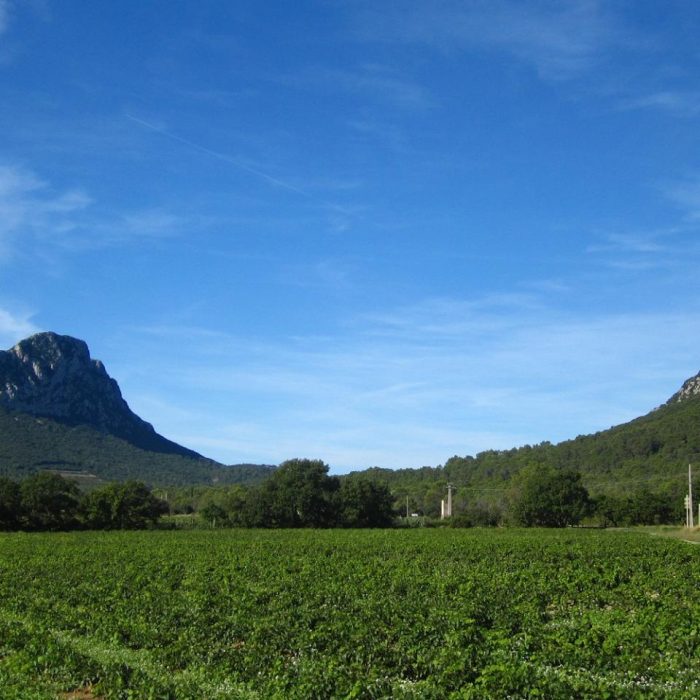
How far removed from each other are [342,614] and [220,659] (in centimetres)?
357

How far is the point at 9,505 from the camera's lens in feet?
246

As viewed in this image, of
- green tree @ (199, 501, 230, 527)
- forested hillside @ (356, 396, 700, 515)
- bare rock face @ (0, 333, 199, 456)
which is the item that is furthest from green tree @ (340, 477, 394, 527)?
bare rock face @ (0, 333, 199, 456)

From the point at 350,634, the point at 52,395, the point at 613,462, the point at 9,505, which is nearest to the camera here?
the point at 350,634

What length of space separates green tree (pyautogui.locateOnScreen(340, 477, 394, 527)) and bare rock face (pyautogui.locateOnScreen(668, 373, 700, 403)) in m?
89.7

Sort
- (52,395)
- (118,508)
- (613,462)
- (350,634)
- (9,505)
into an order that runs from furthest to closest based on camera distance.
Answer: (52,395) → (613,462) → (118,508) → (9,505) → (350,634)

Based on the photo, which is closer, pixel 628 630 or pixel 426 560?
pixel 628 630

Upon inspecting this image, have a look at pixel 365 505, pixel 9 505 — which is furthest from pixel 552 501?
pixel 9 505

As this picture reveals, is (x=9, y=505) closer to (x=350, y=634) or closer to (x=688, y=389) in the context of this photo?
(x=350, y=634)

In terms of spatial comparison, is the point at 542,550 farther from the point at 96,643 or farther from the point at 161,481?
the point at 161,481

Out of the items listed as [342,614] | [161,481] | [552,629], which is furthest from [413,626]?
[161,481]

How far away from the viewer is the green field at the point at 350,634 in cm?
1122

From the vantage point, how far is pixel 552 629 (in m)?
15.5

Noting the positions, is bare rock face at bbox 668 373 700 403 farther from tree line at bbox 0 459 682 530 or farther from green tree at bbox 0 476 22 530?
green tree at bbox 0 476 22 530

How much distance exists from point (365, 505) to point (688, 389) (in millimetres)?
100801
